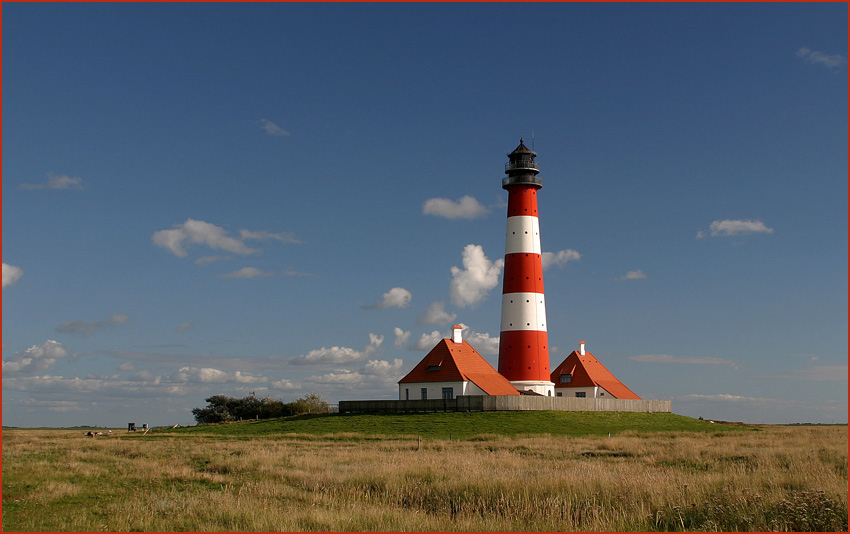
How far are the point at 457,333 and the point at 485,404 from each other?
1154 cm

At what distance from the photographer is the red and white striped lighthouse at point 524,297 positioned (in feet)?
197

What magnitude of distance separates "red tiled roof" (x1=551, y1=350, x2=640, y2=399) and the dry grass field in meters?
44.6

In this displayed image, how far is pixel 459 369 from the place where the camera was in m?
60.5

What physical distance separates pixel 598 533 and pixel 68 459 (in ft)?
74.1

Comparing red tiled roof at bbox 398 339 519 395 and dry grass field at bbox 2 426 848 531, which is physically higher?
red tiled roof at bbox 398 339 519 395

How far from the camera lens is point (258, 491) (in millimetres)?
18578

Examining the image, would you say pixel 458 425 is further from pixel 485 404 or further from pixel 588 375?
pixel 588 375

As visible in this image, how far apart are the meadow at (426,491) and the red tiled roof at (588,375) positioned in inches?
1592

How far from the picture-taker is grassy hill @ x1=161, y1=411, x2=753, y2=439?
4534cm

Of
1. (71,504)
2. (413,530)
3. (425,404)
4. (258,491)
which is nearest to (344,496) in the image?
(258,491)

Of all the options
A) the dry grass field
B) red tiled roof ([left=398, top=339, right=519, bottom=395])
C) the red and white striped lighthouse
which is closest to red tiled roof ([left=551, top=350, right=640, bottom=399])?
the red and white striped lighthouse

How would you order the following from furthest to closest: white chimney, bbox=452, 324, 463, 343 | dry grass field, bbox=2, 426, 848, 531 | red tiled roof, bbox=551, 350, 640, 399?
red tiled roof, bbox=551, 350, 640, 399, white chimney, bbox=452, 324, 463, 343, dry grass field, bbox=2, 426, 848, 531

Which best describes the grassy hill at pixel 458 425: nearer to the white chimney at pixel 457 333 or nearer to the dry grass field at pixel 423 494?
the white chimney at pixel 457 333

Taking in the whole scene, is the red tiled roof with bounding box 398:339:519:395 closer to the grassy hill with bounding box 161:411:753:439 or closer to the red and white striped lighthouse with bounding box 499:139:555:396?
the red and white striped lighthouse with bounding box 499:139:555:396
